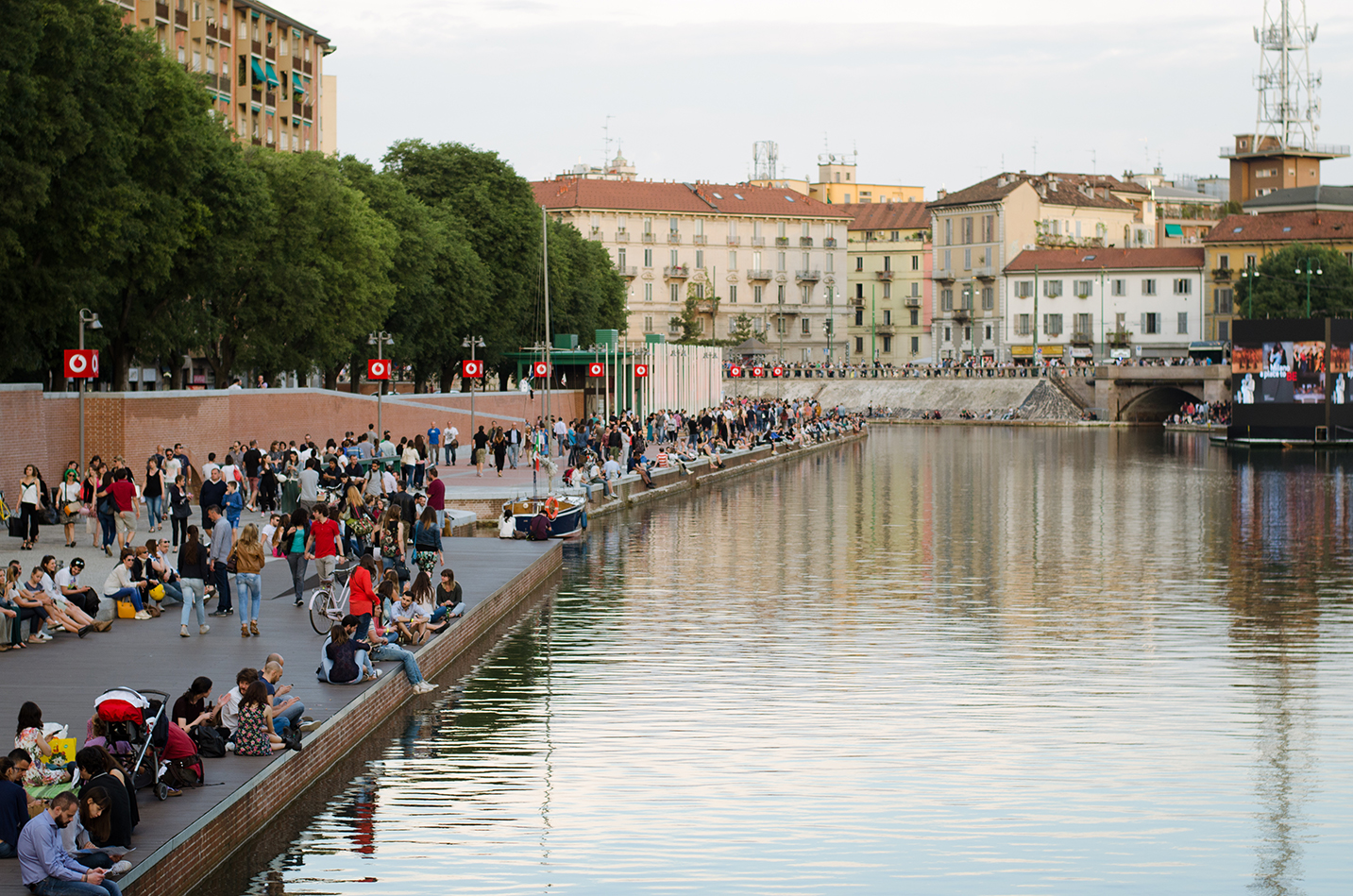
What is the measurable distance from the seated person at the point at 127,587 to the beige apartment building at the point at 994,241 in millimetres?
110375

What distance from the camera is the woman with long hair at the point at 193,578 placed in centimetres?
2100

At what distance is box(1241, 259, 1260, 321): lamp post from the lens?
345ft

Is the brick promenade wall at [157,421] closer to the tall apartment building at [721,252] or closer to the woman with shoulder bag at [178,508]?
the woman with shoulder bag at [178,508]

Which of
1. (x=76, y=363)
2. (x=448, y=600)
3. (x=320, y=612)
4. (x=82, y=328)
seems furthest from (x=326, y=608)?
(x=82, y=328)

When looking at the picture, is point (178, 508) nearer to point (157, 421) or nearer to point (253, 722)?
point (157, 421)

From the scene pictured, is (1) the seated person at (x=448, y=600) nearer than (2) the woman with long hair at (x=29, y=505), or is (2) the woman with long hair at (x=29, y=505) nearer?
(1) the seated person at (x=448, y=600)

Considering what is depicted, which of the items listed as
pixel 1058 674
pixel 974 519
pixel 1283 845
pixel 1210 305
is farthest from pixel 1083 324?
pixel 1283 845

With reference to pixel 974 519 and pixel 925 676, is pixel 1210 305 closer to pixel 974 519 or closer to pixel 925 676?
pixel 974 519

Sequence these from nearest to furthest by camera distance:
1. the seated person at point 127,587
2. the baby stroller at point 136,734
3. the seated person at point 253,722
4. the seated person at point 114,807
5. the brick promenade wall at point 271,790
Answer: the seated person at point 114,807 → the brick promenade wall at point 271,790 → the baby stroller at point 136,734 → the seated person at point 253,722 → the seated person at point 127,587

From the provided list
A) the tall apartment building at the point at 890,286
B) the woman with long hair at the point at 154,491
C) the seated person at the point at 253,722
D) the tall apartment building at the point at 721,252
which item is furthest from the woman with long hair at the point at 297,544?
the tall apartment building at the point at 890,286

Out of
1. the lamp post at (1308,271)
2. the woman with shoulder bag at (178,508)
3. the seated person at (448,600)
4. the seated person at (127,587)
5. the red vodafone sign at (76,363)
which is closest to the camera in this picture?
the seated person at (448,600)

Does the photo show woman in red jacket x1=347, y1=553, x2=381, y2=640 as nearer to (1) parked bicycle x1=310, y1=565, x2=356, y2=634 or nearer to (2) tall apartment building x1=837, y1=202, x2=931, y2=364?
(1) parked bicycle x1=310, y1=565, x2=356, y2=634

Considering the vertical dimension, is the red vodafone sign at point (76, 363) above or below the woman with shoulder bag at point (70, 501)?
above

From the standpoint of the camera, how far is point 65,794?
443 inches
